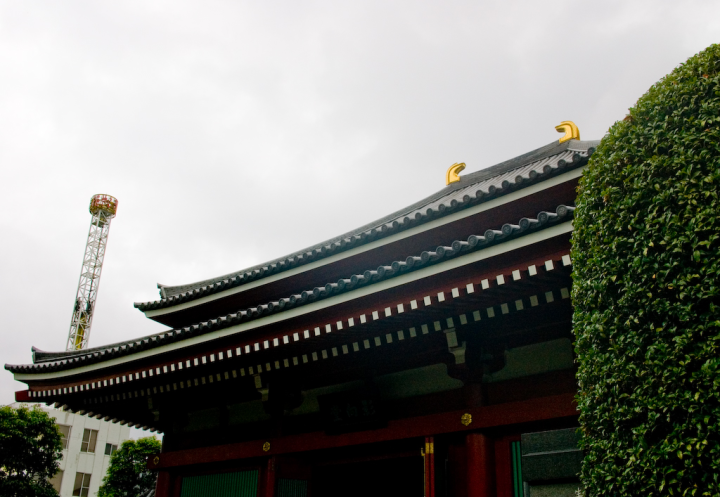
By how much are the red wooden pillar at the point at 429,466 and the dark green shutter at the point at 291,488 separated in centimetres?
259

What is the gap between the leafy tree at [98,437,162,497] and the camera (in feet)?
112

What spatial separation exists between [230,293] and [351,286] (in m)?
5.41

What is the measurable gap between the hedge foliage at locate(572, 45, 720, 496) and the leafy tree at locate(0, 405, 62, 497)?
26.2m

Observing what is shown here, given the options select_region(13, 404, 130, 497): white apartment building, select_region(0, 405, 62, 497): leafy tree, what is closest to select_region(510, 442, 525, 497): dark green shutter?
select_region(0, 405, 62, 497): leafy tree

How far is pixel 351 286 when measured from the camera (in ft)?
24.5

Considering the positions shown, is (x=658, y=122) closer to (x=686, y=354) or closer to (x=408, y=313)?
(x=686, y=354)

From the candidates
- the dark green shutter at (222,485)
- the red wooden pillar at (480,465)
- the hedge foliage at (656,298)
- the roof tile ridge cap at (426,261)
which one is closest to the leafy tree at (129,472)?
the dark green shutter at (222,485)

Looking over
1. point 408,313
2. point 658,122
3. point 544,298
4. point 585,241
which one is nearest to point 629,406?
point 585,241

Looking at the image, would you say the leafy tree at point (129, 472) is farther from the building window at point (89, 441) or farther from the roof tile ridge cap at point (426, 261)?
the roof tile ridge cap at point (426, 261)

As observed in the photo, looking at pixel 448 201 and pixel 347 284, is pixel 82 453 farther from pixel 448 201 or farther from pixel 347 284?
pixel 347 284

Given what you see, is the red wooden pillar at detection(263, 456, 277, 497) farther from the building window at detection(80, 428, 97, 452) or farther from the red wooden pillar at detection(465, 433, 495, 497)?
the building window at detection(80, 428, 97, 452)

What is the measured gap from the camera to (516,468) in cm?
724

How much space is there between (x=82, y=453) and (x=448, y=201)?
42355mm

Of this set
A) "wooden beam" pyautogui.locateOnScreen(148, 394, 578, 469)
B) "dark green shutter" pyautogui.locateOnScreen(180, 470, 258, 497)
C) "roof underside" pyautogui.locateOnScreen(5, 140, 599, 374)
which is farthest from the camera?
"dark green shutter" pyautogui.locateOnScreen(180, 470, 258, 497)
